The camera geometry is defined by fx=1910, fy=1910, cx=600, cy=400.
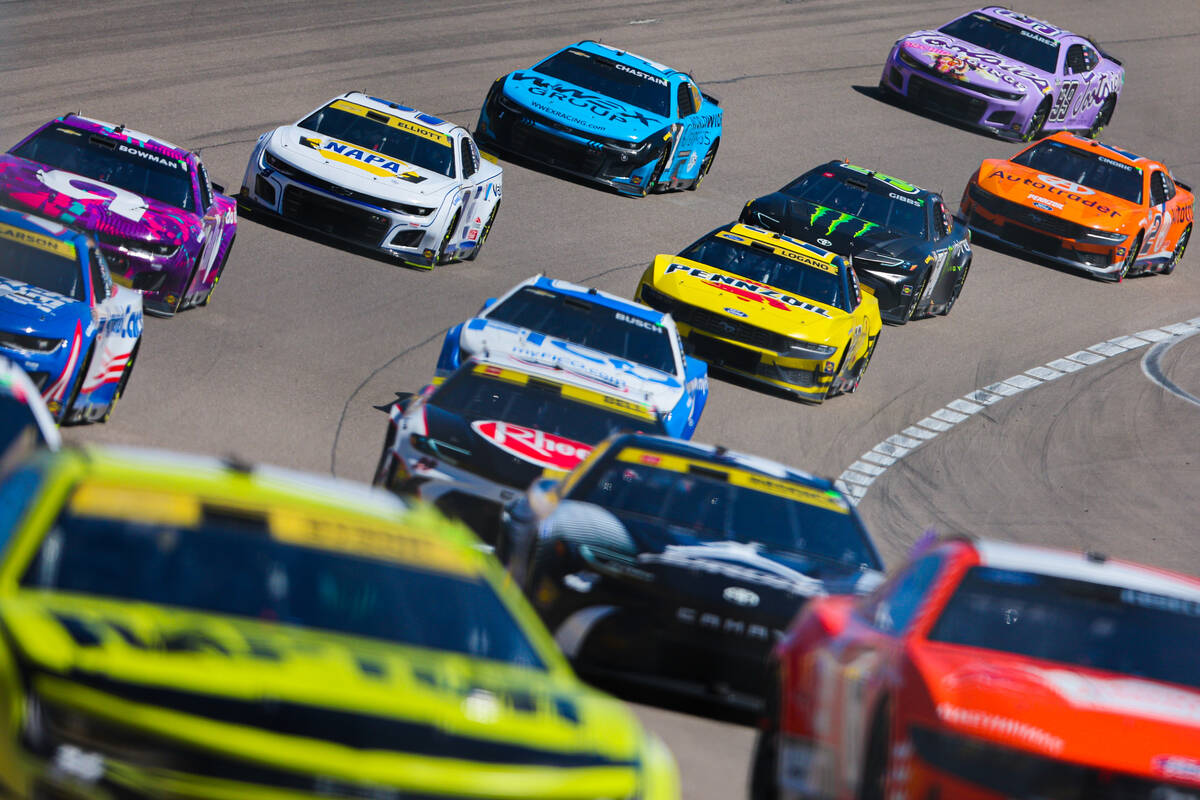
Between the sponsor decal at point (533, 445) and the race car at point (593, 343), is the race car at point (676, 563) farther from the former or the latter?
the race car at point (593, 343)

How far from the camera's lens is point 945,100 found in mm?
29125

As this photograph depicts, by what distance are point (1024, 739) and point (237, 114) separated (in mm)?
19045

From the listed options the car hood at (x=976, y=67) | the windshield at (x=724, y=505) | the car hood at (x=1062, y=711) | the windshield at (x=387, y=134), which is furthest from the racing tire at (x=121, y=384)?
the car hood at (x=976, y=67)

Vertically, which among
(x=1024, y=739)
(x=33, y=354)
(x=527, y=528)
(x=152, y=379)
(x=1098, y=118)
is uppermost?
(x=1024, y=739)

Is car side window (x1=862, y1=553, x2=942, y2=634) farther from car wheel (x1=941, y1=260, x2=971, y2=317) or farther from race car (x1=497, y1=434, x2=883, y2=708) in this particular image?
car wheel (x1=941, y1=260, x2=971, y2=317)

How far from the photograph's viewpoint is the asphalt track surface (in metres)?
14.9

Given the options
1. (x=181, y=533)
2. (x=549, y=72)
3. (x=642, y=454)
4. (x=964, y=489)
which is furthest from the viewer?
(x=549, y=72)

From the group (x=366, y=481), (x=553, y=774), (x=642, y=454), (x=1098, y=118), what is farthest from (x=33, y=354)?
(x=1098, y=118)

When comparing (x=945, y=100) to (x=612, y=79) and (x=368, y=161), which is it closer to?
(x=612, y=79)

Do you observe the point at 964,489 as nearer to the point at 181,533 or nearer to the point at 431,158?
the point at 431,158

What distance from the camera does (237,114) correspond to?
914 inches

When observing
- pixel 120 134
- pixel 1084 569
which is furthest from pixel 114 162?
pixel 1084 569

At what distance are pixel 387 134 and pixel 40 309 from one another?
25.0 ft

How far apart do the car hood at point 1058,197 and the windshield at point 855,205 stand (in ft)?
10.9
